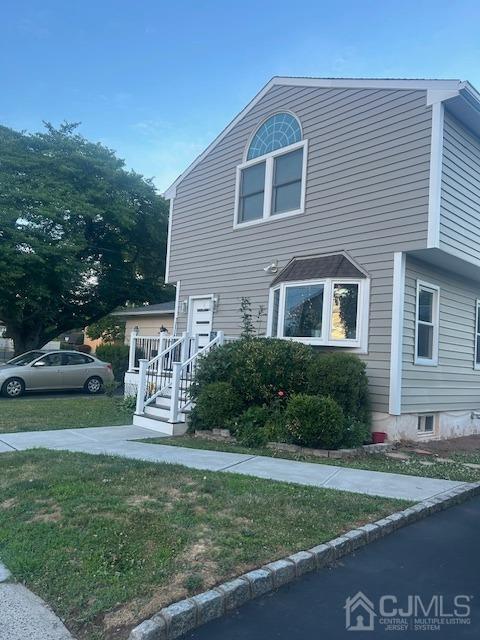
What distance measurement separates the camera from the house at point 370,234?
8.47 meters

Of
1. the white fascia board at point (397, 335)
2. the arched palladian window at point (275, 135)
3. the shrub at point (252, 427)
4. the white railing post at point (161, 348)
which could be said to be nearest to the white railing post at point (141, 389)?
the white railing post at point (161, 348)

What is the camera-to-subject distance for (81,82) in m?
14.7

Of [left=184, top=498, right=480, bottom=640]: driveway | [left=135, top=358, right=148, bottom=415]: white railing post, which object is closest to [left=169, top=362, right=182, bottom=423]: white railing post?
[left=135, top=358, right=148, bottom=415]: white railing post

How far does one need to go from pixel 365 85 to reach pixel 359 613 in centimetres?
916

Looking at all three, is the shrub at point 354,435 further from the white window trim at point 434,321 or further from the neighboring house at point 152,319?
the neighboring house at point 152,319

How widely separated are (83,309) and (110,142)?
25.9 feet

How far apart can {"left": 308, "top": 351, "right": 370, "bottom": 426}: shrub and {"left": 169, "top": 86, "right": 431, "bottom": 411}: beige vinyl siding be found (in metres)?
0.37

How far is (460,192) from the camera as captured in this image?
8836 mm

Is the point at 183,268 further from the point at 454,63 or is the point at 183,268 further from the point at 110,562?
the point at 110,562

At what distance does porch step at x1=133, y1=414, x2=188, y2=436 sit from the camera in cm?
888

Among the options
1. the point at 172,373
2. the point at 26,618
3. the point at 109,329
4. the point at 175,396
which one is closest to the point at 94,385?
the point at 172,373

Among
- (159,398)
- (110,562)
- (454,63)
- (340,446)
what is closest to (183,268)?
(159,398)

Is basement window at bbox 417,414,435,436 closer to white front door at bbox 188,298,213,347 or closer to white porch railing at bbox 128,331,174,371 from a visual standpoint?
white front door at bbox 188,298,213,347

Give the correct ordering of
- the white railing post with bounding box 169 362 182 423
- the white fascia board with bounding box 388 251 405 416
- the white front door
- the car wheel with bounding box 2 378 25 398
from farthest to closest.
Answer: the car wheel with bounding box 2 378 25 398 → the white front door → the white railing post with bounding box 169 362 182 423 → the white fascia board with bounding box 388 251 405 416
